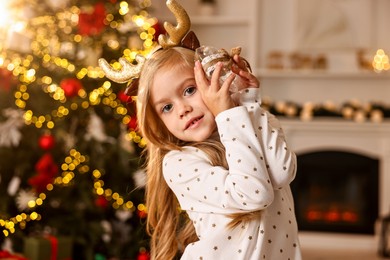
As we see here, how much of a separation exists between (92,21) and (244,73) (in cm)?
200

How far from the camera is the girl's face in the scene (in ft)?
4.15

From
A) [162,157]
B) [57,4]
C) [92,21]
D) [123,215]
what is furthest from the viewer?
[123,215]

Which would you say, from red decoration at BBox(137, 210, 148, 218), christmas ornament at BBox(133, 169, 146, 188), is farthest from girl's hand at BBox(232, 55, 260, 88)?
christmas ornament at BBox(133, 169, 146, 188)

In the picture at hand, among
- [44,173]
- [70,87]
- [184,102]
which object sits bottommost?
[44,173]

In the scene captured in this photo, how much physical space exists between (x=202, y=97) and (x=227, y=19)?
15.6 feet

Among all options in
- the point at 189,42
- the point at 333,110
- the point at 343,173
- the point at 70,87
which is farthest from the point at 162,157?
the point at 343,173

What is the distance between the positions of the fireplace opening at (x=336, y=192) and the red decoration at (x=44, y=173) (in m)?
3.07

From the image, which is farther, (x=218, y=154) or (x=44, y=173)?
(x=44, y=173)

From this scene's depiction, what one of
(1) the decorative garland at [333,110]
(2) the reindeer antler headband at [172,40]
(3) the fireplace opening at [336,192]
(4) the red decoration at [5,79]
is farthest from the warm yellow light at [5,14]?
(3) the fireplace opening at [336,192]

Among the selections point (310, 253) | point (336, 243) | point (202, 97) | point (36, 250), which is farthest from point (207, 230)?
point (336, 243)

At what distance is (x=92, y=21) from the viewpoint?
314 cm

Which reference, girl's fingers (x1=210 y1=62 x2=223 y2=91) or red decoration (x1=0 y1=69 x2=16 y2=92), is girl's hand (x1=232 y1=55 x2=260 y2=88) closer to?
girl's fingers (x1=210 y1=62 x2=223 y2=91)

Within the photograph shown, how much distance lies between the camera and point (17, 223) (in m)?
3.26

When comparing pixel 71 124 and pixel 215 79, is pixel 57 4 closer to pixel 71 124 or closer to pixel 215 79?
pixel 71 124
